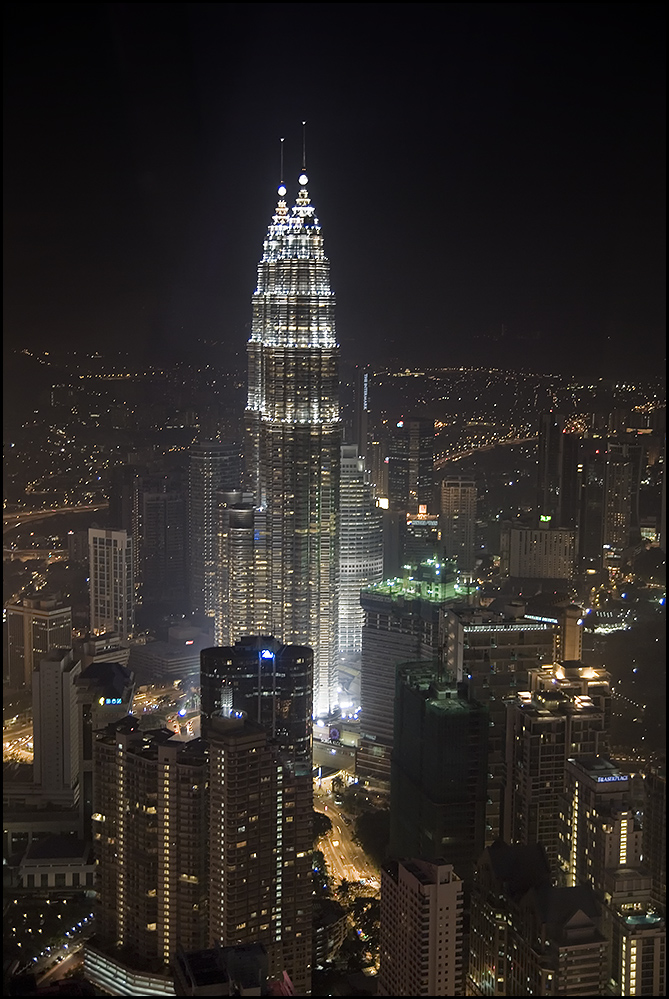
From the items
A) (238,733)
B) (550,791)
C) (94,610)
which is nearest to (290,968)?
(238,733)

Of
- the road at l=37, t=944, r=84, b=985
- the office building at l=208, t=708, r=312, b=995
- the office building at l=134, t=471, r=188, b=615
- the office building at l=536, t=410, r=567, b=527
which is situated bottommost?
the road at l=37, t=944, r=84, b=985

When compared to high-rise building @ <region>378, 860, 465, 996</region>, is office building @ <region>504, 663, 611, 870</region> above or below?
above

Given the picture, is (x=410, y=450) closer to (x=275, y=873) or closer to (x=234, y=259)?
(x=234, y=259)

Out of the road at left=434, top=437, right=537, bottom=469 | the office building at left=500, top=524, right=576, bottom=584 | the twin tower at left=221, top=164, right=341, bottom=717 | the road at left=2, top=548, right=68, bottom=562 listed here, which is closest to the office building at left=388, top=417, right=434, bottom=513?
the road at left=434, top=437, right=537, bottom=469

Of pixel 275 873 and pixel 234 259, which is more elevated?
pixel 234 259

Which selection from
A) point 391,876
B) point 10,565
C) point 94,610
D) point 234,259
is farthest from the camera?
point 94,610

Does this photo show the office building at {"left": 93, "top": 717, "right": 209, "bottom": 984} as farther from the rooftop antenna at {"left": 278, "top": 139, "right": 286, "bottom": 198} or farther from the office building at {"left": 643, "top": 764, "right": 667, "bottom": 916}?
the rooftop antenna at {"left": 278, "top": 139, "right": 286, "bottom": 198}
